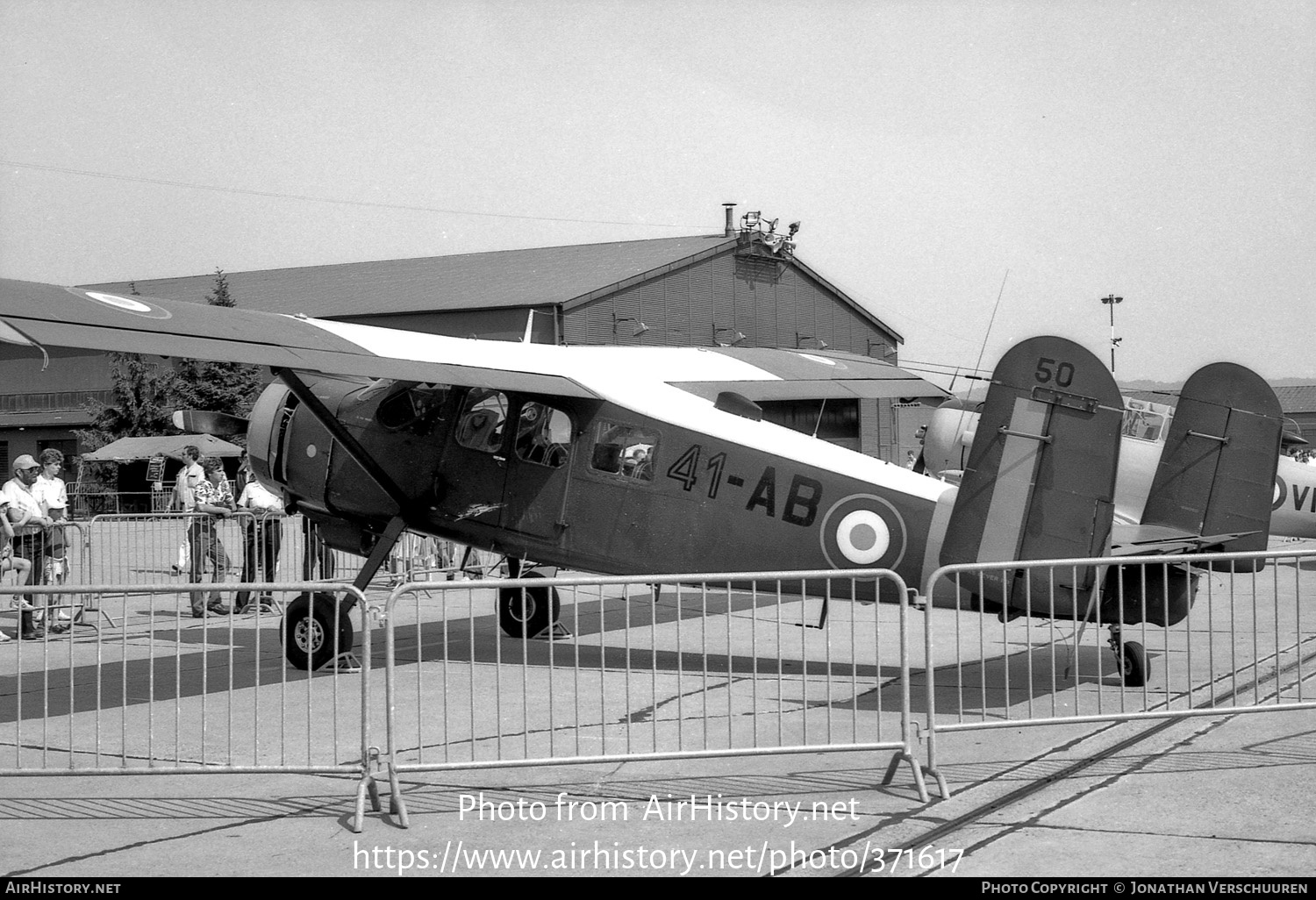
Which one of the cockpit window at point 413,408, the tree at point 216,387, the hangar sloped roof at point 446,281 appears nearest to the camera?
the cockpit window at point 413,408

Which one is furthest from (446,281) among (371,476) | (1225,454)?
Result: (1225,454)

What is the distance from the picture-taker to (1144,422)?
18.3 meters

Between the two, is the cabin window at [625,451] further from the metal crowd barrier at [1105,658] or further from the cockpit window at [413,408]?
the metal crowd barrier at [1105,658]

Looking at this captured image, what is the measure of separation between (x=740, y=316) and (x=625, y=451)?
38.7 meters

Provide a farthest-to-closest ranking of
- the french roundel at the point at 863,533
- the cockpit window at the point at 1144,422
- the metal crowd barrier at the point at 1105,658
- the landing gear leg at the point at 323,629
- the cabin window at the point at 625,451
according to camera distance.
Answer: the cockpit window at the point at 1144,422
the landing gear leg at the point at 323,629
the cabin window at the point at 625,451
the french roundel at the point at 863,533
the metal crowd barrier at the point at 1105,658

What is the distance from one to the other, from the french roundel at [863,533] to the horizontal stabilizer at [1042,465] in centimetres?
91

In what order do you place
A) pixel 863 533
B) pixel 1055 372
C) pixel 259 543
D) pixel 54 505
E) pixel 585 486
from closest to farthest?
pixel 1055 372 → pixel 863 533 → pixel 585 486 → pixel 54 505 → pixel 259 543

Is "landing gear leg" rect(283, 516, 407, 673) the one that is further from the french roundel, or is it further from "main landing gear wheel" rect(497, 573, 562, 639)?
the french roundel

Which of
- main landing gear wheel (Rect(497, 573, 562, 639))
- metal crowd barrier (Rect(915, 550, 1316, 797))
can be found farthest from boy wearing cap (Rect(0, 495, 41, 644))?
metal crowd barrier (Rect(915, 550, 1316, 797))

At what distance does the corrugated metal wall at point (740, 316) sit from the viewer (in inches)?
1732

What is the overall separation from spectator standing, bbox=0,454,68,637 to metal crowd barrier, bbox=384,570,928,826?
11.8 feet

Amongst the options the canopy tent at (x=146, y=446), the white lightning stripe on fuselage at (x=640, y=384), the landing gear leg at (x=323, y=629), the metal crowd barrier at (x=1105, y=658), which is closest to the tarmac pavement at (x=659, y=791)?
the metal crowd barrier at (x=1105, y=658)

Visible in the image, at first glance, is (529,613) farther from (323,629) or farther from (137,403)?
(137,403)

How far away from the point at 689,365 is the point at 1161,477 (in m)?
4.45
